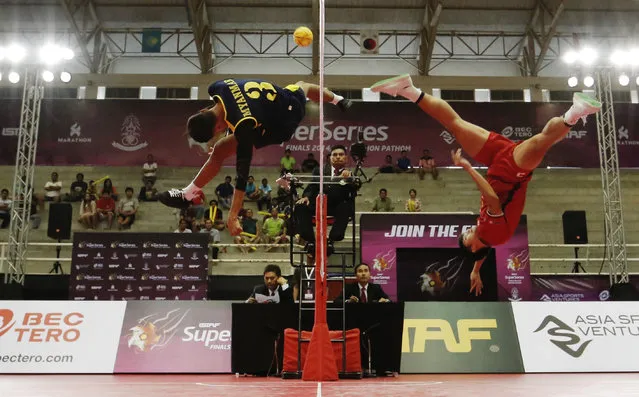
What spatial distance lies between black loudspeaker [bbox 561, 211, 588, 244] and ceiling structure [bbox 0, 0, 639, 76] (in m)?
6.93

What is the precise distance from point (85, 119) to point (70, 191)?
2.13 m

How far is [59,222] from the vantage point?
1265cm

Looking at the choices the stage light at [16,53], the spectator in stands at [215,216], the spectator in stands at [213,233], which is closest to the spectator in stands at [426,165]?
the spectator in stands at [215,216]

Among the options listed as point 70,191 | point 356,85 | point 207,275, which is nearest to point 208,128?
point 207,275

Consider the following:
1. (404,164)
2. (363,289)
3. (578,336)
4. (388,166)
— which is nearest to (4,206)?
(388,166)

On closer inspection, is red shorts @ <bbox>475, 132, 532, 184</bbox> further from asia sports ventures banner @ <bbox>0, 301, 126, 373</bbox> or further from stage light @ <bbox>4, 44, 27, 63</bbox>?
stage light @ <bbox>4, 44, 27, 63</bbox>

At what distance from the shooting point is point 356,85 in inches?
Answer: 736

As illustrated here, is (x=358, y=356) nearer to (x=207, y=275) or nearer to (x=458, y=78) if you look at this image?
(x=207, y=275)

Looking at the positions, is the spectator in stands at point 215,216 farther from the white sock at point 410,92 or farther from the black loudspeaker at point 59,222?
the white sock at point 410,92

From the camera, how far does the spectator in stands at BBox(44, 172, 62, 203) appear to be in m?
15.3

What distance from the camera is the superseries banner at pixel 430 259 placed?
11.1 metres

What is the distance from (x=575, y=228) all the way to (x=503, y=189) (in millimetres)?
8407

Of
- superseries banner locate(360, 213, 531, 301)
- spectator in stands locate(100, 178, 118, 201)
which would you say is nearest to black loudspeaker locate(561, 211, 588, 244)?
superseries banner locate(360, 213, 531, 301)

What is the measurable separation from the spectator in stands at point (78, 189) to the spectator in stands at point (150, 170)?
146 centimetres
